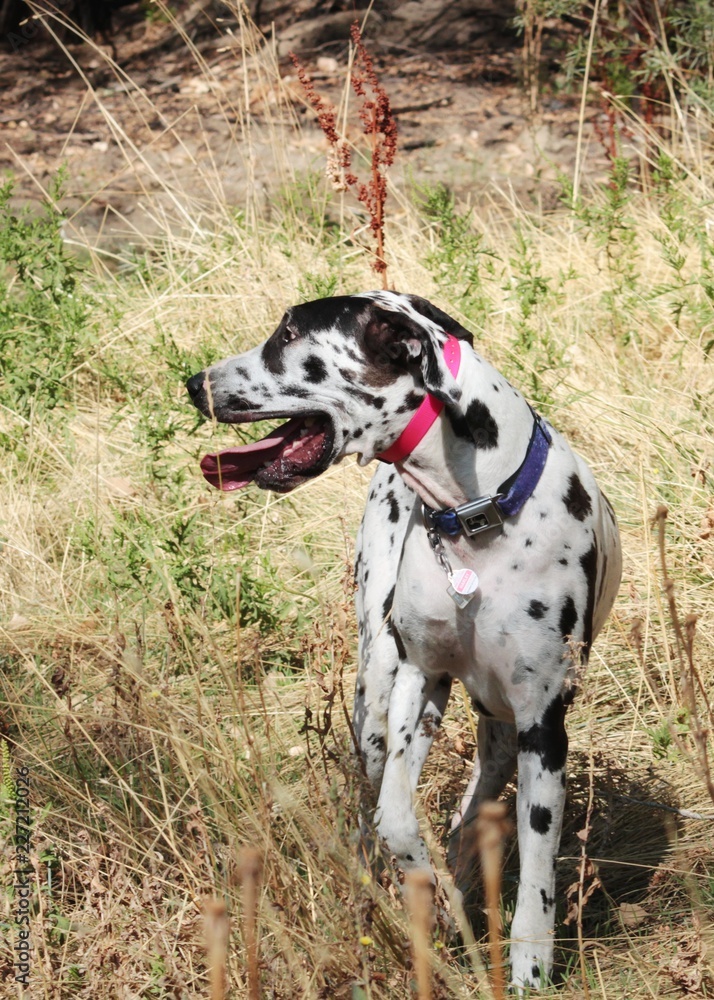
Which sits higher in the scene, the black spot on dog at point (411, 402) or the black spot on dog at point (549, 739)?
the black spot on dog at point (411, 402)

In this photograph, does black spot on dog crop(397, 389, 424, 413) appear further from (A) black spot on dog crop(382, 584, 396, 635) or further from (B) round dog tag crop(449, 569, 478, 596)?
(A) black spot on dog crop(382, 584, 396, 635)

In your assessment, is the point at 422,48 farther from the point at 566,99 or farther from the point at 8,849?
the point at 8,849

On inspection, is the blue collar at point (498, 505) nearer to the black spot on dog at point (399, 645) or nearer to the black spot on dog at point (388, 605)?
the black spot on dog at point (399, 645)

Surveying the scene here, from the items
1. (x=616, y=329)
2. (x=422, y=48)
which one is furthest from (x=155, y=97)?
(x=616, y=329)

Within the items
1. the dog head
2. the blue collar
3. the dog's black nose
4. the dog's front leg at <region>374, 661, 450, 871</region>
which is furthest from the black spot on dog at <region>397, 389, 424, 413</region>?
the dog's front leg at <region>374, 661, 450, 871</region>

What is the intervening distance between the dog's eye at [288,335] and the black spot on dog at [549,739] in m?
1.09

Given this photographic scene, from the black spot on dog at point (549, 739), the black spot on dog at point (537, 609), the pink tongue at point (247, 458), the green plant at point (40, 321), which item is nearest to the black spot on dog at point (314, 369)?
the pink tongue at point (247, 458)

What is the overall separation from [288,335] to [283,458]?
308 mm

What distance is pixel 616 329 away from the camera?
555 centimetres

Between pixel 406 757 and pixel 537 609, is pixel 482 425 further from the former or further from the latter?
pixel 406 757

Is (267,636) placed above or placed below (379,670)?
below

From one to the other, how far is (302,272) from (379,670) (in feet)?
9.92

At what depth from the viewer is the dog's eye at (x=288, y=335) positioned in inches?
117

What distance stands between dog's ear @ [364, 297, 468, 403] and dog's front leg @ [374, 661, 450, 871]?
77 centimetres
